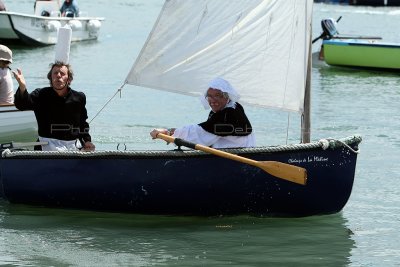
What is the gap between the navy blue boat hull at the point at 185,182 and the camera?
8.83m

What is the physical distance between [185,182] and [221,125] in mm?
578

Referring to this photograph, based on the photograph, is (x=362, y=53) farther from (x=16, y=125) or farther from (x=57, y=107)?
(x=57, y=107)

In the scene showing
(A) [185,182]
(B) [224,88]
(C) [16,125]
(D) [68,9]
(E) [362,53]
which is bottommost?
(A) [185,182]

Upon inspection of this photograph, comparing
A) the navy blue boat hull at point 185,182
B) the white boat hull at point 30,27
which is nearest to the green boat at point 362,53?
the white boat hull at point 30,27

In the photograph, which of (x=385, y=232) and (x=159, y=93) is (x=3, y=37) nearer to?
(x=159, y=93)

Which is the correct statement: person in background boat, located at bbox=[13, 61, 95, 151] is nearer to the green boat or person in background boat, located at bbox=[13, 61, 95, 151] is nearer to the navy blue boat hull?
the navy blue boat hull

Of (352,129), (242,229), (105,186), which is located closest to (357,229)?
(242,229)

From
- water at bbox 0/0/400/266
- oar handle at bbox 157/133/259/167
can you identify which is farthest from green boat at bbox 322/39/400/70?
oar handle at bbox 157/133/259/167

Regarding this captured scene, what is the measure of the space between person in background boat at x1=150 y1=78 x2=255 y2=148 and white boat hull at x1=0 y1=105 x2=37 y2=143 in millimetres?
4301

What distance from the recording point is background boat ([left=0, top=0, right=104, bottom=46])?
27406 mm

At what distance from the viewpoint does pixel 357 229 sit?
9.50 m

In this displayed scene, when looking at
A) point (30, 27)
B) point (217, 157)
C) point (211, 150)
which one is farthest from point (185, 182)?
point (30, 27)

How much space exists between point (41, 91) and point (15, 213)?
1.13 metres

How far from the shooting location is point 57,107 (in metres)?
9.28
